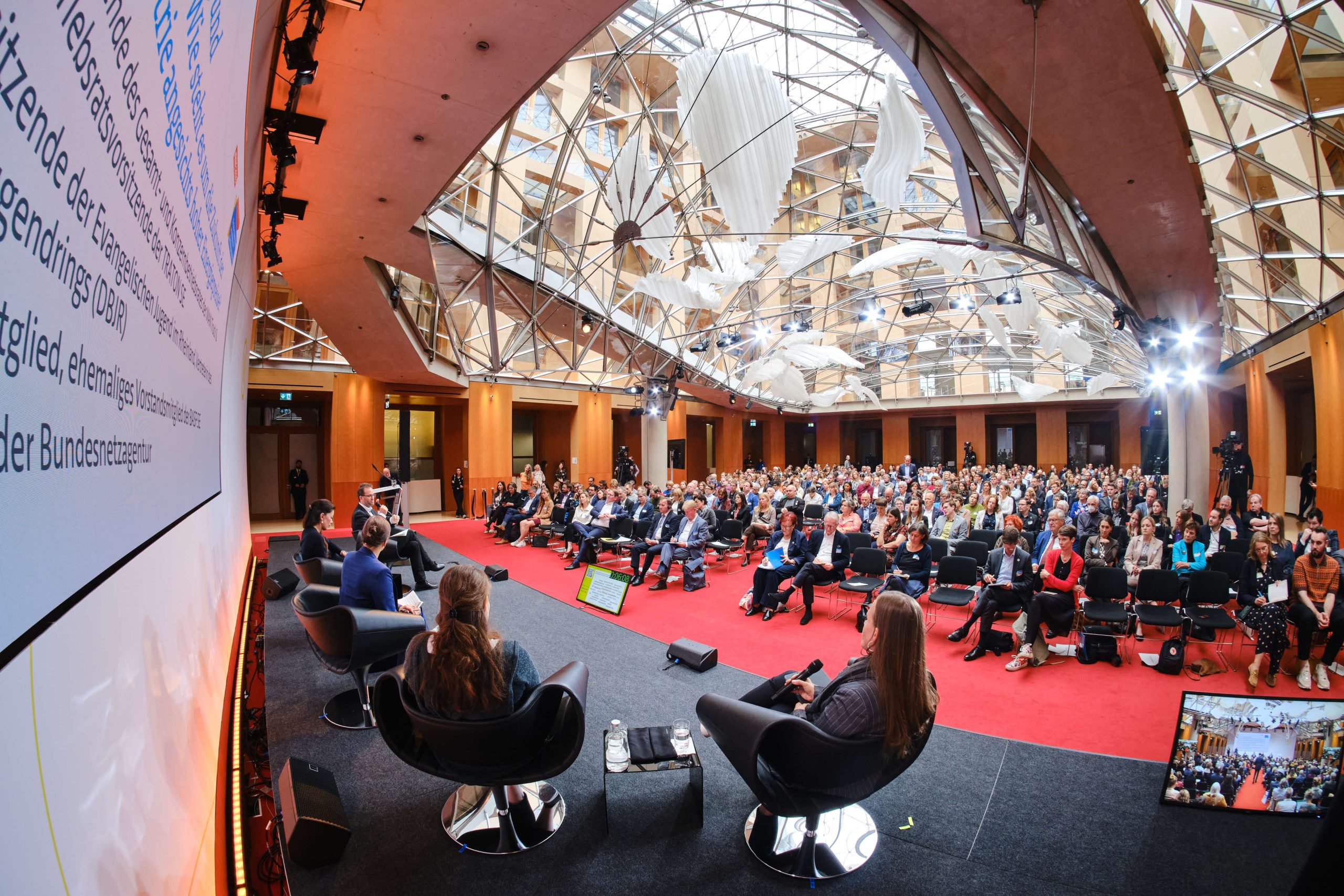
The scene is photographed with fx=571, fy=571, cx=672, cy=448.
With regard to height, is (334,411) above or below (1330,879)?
above

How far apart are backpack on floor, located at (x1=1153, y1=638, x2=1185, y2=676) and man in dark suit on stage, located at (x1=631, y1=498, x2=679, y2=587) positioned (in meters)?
6.45

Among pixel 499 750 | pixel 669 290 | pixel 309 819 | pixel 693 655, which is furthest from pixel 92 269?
pixel 669 290

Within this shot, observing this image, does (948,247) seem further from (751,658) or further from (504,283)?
(751,658)

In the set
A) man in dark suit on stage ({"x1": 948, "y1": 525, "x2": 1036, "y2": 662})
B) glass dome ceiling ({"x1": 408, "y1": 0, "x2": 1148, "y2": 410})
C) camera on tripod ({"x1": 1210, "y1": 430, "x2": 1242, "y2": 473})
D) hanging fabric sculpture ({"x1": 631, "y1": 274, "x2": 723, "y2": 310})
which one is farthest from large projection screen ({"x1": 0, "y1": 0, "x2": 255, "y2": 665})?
camera on tripod ({"x1": 1210, "y1": 430, "x2": 1242, "y2": 473})

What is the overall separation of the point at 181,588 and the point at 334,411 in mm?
16353

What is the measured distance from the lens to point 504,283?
36.7ft

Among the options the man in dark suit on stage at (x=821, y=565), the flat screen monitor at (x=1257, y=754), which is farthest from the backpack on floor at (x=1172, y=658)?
the man in dark suit on stage at (x=821, y=565)

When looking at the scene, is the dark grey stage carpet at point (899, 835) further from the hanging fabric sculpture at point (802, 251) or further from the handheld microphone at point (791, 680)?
the hanging fabric sculpture at point (802, 251)

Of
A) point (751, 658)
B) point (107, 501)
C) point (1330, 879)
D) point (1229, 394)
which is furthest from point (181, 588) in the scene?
point (1229, 394)

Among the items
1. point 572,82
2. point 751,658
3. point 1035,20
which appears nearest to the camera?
point 1035,20

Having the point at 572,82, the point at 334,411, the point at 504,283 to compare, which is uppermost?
the point at 572,82

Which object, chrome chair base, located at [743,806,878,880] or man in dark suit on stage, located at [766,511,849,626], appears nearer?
chrome chair base, located at [743,806,878,880]

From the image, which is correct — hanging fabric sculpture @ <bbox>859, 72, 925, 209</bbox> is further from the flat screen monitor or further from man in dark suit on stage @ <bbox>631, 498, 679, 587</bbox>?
the flat screen monitor

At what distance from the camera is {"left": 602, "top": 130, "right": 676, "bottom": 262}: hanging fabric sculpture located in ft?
31.9
